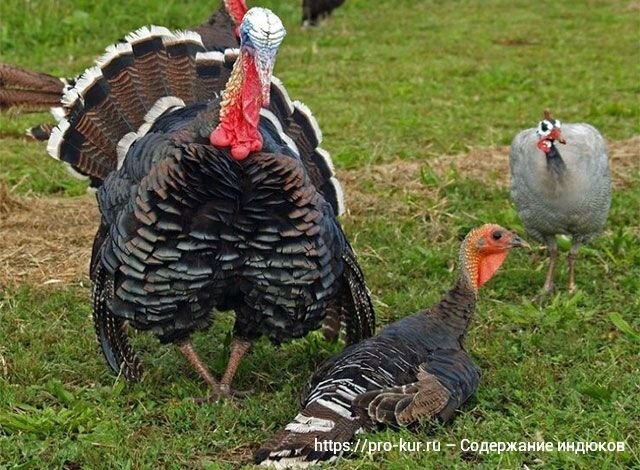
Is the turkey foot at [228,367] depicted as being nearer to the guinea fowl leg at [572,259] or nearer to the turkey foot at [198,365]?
the turkey foot at [198,365]

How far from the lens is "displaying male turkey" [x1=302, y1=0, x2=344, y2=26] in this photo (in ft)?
49.1

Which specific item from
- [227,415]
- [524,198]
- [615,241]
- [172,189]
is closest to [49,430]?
[227,415]

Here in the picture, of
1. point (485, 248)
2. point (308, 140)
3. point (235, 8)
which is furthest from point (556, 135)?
point (235, 8)

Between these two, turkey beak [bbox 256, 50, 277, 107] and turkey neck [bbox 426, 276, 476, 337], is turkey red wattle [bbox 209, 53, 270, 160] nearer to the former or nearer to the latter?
turkey beak [bbox 256, 50, 277, 107]

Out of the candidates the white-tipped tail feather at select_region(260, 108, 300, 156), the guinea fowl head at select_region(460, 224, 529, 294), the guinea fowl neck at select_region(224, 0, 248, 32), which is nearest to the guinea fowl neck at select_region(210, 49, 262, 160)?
the white-tipped tail feather at select_region(260, 108, 300, 156)

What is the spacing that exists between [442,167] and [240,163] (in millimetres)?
4081

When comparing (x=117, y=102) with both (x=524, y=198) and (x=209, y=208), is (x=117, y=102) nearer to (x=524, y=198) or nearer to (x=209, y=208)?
(x=209, y=208)

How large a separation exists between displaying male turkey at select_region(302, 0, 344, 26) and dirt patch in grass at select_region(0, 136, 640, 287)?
692 cm

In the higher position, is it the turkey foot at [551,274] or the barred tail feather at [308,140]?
the barred tail feather at [308,140]

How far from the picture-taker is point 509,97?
10625mm

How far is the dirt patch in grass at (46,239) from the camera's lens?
6.03 m

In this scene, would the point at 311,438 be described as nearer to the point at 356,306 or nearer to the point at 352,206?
the point at 356,306

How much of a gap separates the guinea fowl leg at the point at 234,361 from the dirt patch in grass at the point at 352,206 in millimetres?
1586

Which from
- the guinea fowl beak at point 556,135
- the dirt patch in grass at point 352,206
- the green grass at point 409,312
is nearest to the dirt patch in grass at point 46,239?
the dirt patch in grass at point 352,206
